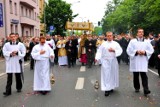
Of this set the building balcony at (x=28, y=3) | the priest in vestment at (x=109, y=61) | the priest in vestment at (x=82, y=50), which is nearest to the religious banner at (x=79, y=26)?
the priest in vestment at (x=82, y=50)

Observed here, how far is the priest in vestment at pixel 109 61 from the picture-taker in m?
11.0

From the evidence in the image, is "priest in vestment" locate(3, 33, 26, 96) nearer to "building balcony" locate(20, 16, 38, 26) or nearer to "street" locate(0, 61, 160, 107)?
"street" locate(0, 61, 160, 107)

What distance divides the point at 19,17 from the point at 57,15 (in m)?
8.62

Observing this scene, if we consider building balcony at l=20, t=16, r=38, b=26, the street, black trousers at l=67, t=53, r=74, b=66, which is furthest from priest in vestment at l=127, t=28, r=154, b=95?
building balcony at l=20, t=16, r=38, b=26

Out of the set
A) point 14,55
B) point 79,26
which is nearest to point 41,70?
point 14,55

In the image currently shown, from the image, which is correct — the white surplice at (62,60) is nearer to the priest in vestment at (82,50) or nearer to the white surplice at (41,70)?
the priest in vestment at (82,50)

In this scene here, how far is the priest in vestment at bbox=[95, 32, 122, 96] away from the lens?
11.0 metres

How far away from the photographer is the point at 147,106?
915cm

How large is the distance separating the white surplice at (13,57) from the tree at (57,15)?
43461 millimetres

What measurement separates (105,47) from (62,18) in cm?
4535

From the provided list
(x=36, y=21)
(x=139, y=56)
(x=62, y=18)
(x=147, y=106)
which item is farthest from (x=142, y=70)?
(x=36, y=21)

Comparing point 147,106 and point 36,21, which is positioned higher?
point 36,21

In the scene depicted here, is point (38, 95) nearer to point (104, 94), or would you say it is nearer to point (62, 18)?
point (104, 94)

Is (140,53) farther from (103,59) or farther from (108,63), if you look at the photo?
(103,59)
